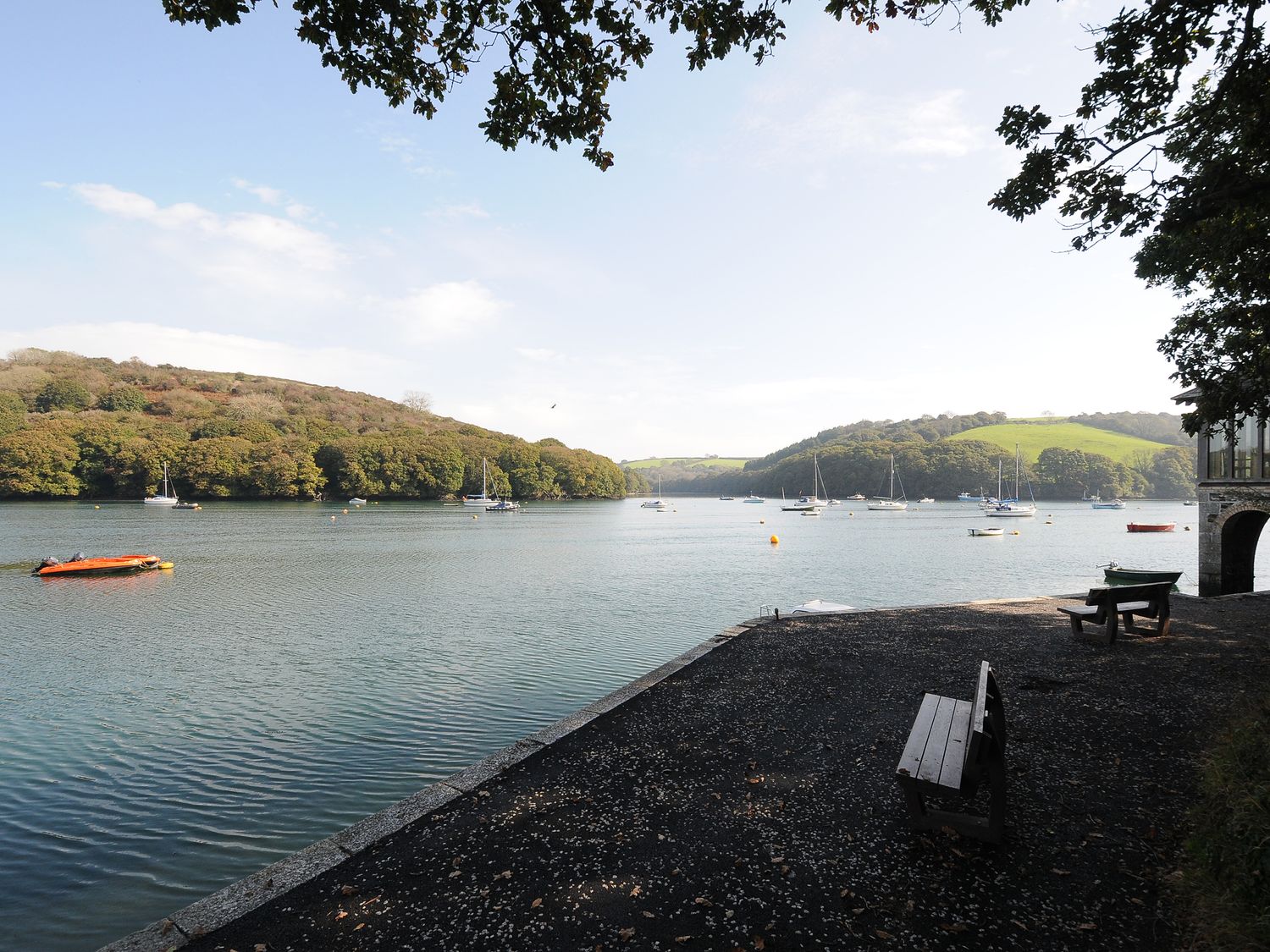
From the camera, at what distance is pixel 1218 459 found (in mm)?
18938

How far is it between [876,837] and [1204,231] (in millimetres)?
9620

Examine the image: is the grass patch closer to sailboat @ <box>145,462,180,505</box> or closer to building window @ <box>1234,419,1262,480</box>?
building window @ <box>1234,419,1262,480</box>

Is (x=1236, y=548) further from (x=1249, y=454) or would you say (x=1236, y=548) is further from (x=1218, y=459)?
(x=1249, y=454)

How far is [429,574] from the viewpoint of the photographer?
29.4 metres

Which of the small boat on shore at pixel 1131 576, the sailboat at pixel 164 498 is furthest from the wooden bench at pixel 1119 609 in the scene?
the sailboat at pixel 164 498

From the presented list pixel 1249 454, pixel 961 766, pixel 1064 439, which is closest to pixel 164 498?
pixel 961 766

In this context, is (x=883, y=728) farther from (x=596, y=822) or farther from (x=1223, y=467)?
(x=1223, y=467)

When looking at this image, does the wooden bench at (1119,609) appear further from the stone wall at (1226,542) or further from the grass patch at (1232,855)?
the stone wall at (1226,542)

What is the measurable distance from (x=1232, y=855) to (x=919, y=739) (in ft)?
6.01

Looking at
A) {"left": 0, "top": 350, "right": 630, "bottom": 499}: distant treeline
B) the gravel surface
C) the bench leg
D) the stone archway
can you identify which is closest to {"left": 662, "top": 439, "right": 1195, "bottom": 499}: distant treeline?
{"left": 0, "top": 350, "right": 630, "bottom": 499}: distant treeline

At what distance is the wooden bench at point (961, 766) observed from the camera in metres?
4.23

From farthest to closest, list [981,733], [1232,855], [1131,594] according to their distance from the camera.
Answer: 1. [1131,594]
2. [981,733]
3. [1232,855]

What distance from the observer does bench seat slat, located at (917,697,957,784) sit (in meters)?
4.40

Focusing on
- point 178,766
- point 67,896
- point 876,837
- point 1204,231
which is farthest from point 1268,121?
point 178,766
